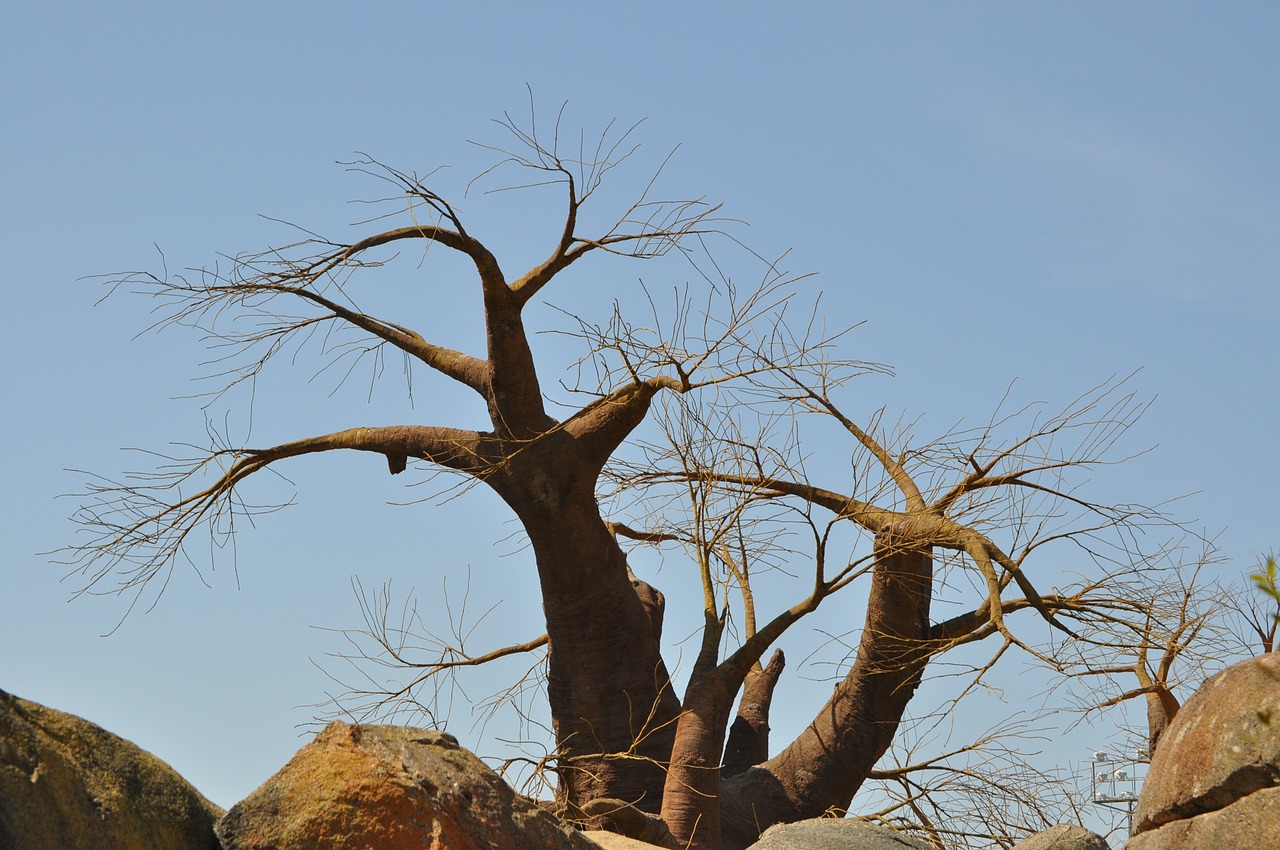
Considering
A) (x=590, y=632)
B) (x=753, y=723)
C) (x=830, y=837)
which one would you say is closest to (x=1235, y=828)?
(x=830, y=837)

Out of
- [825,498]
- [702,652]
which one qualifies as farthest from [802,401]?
[702,652]

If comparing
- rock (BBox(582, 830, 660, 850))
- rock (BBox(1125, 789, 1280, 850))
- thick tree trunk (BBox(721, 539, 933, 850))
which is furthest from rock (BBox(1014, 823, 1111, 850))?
thick tree trunk (BBox(721, 539, 933, 850))

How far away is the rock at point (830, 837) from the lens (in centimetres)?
495

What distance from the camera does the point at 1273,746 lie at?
Answer: 168 inches

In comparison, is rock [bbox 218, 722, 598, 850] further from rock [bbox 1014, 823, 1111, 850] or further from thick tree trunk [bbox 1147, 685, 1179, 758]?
thick tree trunk [bbox 1147, 685, 1179, 758]

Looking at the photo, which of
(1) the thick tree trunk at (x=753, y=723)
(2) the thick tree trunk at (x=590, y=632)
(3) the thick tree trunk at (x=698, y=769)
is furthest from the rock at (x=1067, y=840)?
(1) the thick tree trunk at (x=753, y=723)

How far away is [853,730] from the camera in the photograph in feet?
25.6

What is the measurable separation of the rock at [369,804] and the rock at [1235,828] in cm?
238

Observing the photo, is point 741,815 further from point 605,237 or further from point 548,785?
point 605,237

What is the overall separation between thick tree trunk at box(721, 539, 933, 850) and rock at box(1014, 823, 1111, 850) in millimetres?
2350

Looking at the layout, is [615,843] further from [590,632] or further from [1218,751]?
[590,632]

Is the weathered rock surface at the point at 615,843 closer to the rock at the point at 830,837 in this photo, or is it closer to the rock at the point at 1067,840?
the rock at the point at 830,837

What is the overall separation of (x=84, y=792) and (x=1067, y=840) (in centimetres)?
373

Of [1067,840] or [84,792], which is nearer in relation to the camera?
[84,792]
